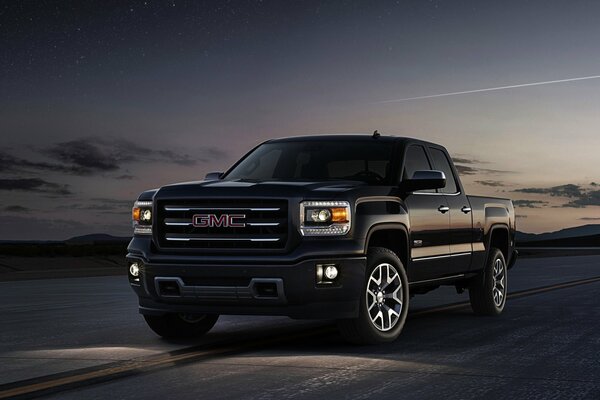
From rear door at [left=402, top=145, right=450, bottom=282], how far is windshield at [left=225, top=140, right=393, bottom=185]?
315 millimetres

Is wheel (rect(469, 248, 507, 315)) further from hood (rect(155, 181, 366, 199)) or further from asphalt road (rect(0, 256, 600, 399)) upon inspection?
hood (rect(155, 181, 366, 199))

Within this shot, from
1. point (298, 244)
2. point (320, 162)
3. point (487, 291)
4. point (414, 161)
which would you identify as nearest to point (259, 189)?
point (298, 244)

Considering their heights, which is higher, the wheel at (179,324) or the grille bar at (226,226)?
the grille bar at (226,226)

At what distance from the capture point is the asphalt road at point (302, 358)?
260 inches

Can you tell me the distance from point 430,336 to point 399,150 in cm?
201

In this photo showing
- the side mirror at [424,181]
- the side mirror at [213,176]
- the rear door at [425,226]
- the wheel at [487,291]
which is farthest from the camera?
the wheel at [487,291]

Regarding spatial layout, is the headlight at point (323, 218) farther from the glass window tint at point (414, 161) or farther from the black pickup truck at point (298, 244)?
the glass window tint at point (414, 161)

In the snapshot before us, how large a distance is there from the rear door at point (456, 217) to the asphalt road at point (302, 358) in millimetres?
761

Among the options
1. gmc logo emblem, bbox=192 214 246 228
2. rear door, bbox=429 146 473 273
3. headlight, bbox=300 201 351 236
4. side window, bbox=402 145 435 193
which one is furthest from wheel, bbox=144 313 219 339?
rear door, bbox=429 146 473 273

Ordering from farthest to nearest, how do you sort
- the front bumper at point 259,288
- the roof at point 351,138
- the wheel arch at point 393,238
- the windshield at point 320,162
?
the roof at point 351,138, the windshield at point 320,162, the wheel arch at point 393,238, the front bumper at point 259,288

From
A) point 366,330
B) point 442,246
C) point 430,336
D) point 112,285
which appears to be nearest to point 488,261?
point 442,246

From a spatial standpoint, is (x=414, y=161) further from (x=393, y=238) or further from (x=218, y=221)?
(x=218, y=221)

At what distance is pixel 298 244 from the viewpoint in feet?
27.4

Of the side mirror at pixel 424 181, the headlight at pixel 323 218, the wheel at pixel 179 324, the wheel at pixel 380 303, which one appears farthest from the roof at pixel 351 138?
the wheel at pixel 179 324
